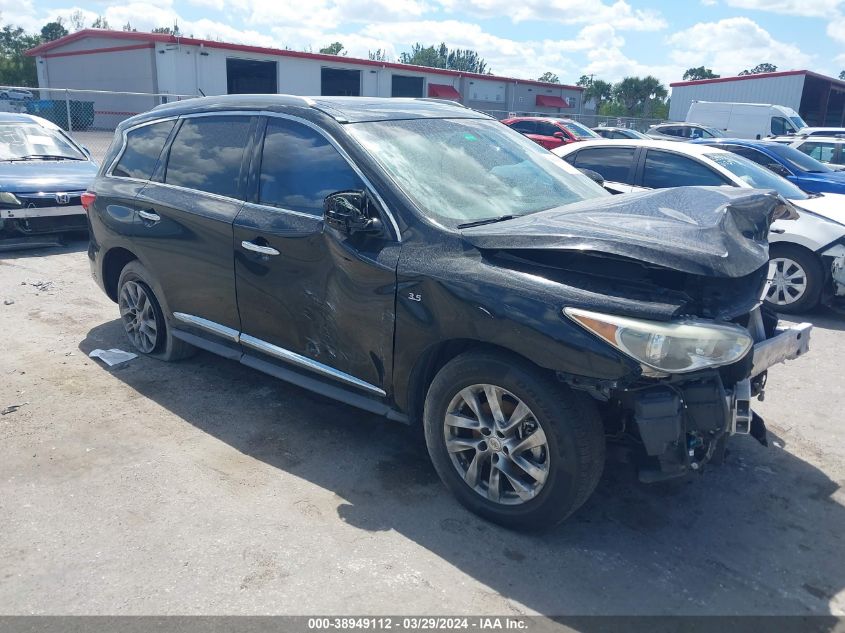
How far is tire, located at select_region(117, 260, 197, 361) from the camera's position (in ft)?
17.5

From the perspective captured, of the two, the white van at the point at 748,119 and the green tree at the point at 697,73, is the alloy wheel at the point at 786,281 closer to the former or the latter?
the white van at the point at 748,119

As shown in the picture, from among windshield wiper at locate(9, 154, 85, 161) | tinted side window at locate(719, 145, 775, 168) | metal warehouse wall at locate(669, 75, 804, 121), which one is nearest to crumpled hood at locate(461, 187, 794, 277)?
tinted side window at locate(719, 145, 775, 168)

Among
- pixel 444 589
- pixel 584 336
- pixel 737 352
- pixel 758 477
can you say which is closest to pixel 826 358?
pixel 758 477

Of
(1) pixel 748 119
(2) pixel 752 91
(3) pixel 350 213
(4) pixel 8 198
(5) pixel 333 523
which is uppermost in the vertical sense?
(2) pixel 752 91

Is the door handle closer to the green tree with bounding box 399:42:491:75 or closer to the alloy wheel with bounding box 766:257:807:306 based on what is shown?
the alloy wheel with bounding box 766:257:807:306

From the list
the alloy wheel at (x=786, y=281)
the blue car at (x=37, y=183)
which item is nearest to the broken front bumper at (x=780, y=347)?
the alloy wheel at (x=786, y=281)

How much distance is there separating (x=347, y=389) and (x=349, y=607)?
53.4 inches

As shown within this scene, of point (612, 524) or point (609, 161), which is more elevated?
point (609, 161)

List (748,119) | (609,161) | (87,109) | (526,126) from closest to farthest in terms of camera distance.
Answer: (609,161) < (526,126) < (748,119) < (87,109)

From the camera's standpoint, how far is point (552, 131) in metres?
22.7

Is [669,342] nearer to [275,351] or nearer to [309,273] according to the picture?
[309,273]

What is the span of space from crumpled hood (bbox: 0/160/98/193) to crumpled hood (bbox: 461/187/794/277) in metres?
7.43

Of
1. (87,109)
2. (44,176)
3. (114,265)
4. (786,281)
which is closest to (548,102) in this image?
(87,109)

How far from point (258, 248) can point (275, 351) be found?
62 centimetres
